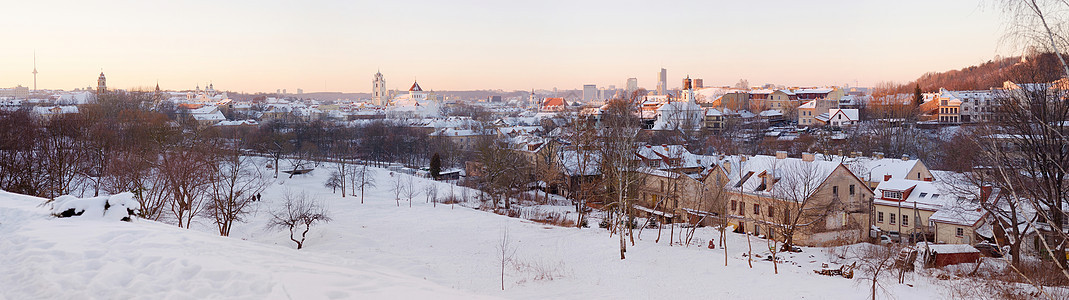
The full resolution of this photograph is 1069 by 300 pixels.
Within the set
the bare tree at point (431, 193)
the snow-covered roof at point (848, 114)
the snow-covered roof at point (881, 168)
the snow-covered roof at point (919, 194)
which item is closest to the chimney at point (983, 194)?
the snow-covered roof at point (919, 194)

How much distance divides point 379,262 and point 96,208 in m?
7.63

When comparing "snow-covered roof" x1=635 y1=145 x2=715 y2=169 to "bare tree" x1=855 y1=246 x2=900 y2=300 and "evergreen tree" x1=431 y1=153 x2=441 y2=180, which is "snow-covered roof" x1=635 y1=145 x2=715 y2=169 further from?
"evergreen tree" x1=431 y1=153 x2=441 y2=180

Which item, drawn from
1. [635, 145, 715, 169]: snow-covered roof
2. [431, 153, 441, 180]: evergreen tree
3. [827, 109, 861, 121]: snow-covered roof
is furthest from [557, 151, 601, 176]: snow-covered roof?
[827, 109, 861, 121]: snow-covered roof

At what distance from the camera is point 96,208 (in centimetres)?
1159

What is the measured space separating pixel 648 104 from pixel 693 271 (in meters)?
90.9

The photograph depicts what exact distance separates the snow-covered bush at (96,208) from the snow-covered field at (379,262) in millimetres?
283

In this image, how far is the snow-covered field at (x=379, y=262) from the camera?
7840mm

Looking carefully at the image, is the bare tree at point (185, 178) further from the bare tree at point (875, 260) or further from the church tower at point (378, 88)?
the church tower at point (378, 88)

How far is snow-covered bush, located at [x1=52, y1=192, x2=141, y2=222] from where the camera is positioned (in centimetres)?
1143

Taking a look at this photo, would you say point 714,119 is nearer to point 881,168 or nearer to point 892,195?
point 881,168

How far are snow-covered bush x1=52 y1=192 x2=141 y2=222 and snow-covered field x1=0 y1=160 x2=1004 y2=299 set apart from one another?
0.93ft

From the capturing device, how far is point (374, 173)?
42.3 meters

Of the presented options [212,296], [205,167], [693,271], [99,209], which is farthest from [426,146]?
[212,296]

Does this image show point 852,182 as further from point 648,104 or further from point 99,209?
point 648,104
